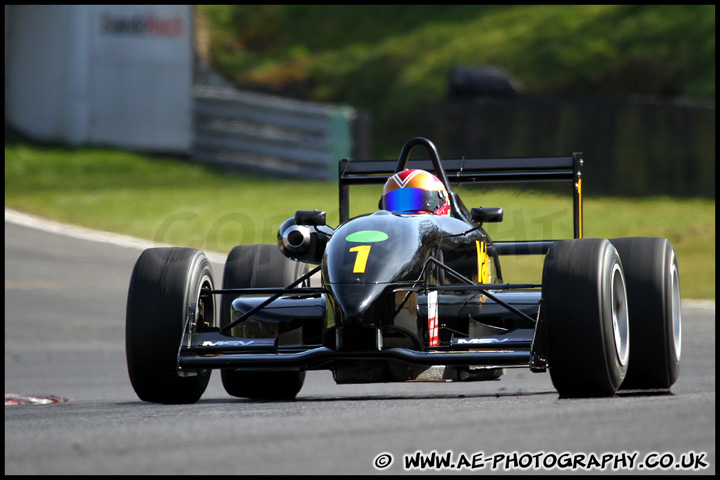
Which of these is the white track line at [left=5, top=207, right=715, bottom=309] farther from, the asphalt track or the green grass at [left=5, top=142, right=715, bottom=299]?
the asphalt track

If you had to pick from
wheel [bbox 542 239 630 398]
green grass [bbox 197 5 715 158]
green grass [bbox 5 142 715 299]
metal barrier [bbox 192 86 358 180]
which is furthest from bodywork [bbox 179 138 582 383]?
green grass [bbox 197 5 715 158]

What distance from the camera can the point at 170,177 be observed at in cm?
2117

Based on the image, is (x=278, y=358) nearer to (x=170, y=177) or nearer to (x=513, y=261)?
(x=513, y=261)

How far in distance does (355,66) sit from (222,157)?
16.5 feet

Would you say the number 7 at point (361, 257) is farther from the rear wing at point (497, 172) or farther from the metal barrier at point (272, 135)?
the metal barrier at point (272, 135)

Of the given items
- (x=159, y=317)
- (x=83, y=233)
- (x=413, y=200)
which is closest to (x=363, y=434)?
(x=159, y=317)

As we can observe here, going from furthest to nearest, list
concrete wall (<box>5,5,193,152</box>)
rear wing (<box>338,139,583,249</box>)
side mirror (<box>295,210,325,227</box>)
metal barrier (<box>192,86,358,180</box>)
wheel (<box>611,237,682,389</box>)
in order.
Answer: concrete wall (<box>5,5,193,152</box>), metal barrier (<box>192,86,358,180</box>), rear wing (<box>338,139,583,249</box>), side mirror (<box>295,210,325,227</box>), wheel (<box>611,237,682,389</box>)

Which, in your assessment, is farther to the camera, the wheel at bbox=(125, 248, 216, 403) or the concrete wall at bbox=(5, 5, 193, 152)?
the concrete wall at bbox=(5, 5, 193, 152)

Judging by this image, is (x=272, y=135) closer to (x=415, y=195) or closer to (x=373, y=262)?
(x=415, y=195)

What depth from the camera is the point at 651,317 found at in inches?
253

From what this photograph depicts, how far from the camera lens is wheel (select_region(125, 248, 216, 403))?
247 inches

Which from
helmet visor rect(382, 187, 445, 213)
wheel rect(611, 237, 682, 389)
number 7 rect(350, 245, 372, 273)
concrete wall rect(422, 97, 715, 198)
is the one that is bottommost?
wheel rect(611, 237, 682, 389)

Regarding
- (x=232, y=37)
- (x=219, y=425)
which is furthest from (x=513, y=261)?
(x=232, y=37)

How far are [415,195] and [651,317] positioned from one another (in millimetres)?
1506
